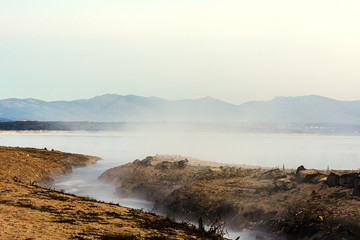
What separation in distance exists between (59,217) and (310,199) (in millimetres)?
13557

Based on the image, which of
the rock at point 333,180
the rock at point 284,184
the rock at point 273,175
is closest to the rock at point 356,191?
the rock at point 333,180

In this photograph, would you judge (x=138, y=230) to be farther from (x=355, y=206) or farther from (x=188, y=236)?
(x=355, y=206)

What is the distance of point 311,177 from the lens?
2559 cm

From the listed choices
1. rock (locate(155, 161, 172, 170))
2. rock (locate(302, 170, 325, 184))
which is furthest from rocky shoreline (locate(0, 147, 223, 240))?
rock (locate(155, 161, 172, 170))

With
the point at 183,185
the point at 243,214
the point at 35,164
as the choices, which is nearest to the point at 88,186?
the point at 35,164

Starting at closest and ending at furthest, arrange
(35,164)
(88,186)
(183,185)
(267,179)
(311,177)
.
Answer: (311,177) < (267,179) < (183,185) < (88,186) < (35,164)

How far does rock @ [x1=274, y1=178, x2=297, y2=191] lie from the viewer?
25298 millimetres

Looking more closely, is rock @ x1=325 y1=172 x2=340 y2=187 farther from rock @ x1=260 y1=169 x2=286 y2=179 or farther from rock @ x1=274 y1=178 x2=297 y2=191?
rock @ x1=260 y1=169 x2=286 y2=179

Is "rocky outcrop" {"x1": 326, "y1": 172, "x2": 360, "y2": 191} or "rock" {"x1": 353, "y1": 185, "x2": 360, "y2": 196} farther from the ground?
"rocky outcrop" {"x1": 326, "y1": 172, "x2": 360, "y2": 191}

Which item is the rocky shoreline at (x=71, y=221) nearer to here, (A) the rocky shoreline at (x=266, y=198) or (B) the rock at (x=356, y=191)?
(A) the rocky shoreline at (x=266, y=198)

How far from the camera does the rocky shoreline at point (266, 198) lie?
19422 millimetres

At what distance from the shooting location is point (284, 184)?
2566 cm

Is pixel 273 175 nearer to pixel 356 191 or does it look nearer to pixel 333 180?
pixel 333 180

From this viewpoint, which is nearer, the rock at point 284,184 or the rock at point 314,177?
the rock at point 314,177
